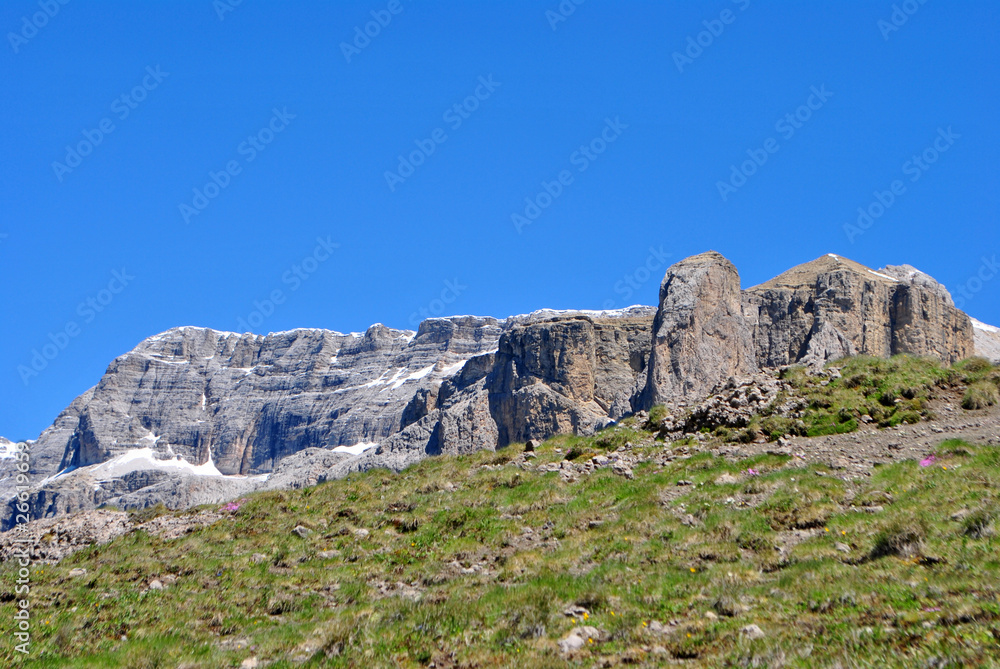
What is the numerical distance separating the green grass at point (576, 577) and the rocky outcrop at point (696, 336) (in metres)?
48.7

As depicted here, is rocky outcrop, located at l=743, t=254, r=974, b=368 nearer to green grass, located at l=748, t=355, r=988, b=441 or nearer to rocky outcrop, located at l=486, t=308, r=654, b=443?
rocky outcrop, located at l=486, t=308, r=654, b=443

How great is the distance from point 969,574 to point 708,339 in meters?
60.7

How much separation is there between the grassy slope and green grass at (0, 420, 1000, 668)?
1.8 inches

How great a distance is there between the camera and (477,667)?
9.65m

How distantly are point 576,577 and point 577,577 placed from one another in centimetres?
3

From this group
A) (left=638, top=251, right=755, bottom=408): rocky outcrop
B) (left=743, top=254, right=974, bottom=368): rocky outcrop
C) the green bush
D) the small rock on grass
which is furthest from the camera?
(left=743, top=254, right=974, bottom=368): rocky outcrop

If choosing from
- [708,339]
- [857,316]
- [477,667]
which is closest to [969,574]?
[477,667]

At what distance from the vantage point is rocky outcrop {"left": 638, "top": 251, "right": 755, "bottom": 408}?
2655 inches

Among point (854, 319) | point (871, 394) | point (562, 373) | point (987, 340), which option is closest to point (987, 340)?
point (987, 340)

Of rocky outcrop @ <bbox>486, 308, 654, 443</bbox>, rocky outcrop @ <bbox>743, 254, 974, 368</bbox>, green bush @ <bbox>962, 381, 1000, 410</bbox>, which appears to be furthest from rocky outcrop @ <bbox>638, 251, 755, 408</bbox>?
green bush @ <bbox>962, 381, 1000, 410</bbox>

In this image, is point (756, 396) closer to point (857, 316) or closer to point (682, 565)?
point (682, 565)

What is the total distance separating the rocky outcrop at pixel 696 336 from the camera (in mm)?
67438
